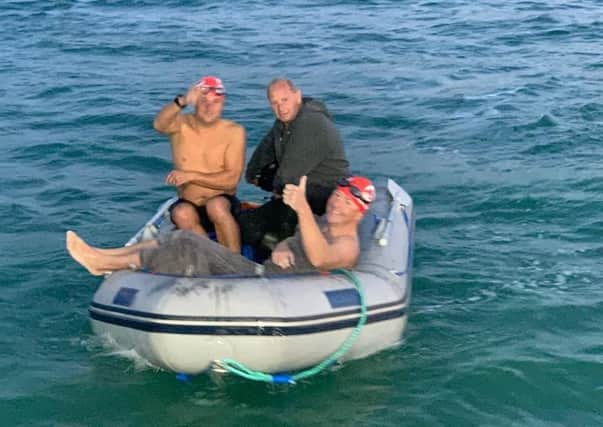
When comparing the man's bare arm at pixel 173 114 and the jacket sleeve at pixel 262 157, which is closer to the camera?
the man's bare arm at pixel 173 114

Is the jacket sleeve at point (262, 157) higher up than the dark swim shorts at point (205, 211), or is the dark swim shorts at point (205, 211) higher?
the jacket sleeve at point (262, 157)

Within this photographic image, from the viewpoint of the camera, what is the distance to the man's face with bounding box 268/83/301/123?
6.50 meters

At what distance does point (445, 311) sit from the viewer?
7012 millimetres

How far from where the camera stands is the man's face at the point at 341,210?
5844mm

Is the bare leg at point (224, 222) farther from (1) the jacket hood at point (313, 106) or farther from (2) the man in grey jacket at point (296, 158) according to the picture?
(1) the jacket hood at point (313, 106)

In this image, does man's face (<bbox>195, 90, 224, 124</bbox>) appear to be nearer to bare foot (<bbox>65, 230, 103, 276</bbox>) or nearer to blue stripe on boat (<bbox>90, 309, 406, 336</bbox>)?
bare foot (<bbox>65, 230, 103, 276</bbox>)

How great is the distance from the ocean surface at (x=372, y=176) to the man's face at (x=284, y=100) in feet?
5.54

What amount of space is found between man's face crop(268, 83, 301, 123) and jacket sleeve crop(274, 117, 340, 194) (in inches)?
5.4

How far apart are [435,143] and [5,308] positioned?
5.60m

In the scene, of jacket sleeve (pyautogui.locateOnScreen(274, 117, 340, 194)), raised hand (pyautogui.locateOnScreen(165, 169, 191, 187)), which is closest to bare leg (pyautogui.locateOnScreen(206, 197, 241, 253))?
raised hand (pyautogui.locateOnScreen(165, 169, 191, 187))

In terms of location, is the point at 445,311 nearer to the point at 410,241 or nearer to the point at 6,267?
the point at 410,241

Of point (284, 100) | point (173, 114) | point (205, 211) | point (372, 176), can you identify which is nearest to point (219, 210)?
point (205, 211)

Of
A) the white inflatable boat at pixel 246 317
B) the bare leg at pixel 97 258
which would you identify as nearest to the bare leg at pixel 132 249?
the bare leg at pixel 97 258

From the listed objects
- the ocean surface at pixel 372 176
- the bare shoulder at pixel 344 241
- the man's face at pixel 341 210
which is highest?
the man's face at pixel 341 210
